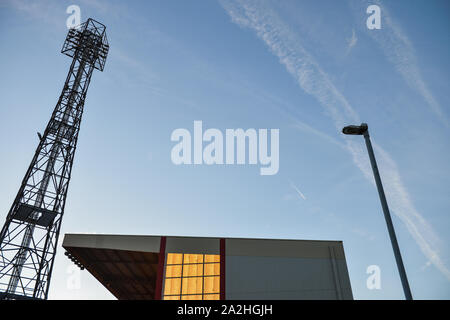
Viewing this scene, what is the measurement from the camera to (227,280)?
20.5m

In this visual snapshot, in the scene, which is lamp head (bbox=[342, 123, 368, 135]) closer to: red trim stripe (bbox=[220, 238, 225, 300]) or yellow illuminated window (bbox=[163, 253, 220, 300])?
red trim stripe (bbox=[220, 238, 225, 300])

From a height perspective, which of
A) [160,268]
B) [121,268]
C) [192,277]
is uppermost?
Answer: [121,268]

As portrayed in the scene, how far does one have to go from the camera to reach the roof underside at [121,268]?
2394 centimetres

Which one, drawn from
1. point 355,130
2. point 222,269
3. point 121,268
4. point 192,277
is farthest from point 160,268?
point 355,130

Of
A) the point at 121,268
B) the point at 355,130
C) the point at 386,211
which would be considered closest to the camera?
the point at 386,211

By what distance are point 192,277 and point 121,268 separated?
994 centimetres

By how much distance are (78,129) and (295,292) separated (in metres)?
30.7

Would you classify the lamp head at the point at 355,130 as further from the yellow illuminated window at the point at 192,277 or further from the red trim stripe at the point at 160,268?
the red trim stripe at the point at 160,268

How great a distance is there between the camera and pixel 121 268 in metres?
27.7

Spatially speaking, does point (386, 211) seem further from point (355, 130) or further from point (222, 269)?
point (222, 269)

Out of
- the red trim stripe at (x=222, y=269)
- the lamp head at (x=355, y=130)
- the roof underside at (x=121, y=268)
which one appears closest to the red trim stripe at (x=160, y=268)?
the roof underside at (x=121, y=268)

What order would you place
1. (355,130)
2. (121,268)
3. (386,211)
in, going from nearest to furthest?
(386,211) < (355,130) < (121,268)

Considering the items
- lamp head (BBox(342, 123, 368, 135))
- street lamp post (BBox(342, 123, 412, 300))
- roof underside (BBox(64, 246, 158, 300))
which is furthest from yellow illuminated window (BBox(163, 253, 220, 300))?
lamp head (BBox(342, 123, 368, 135))

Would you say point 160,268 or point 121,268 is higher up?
point 121,268
